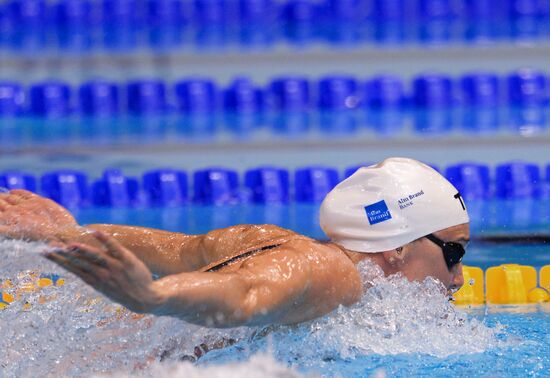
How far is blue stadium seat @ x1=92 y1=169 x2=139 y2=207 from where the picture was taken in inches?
238

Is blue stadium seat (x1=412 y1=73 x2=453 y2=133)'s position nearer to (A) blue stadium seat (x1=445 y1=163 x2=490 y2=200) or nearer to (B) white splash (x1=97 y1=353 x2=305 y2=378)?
(A) blue stadium seat (x1=445 y1=163 x2=490 y2=200)

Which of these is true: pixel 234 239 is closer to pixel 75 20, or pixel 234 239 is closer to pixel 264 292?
pixel 264 292

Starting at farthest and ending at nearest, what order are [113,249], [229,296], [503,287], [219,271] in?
[503,287] → [219,271] → [229,296] → [113,249]

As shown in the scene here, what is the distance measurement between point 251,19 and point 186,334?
6473 millimetres

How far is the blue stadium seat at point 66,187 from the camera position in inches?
237

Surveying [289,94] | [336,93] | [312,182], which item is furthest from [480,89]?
[312,182]

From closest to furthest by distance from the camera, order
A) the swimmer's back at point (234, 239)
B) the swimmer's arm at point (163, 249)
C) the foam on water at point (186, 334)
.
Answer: the foam on water at point (186, 334)
the swimmer's back at point (234, 239)
the swimmer's arm at point (163, 249)

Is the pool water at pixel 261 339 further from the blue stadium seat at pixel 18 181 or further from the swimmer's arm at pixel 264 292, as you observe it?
the blue stadium seat at pixel 18 181

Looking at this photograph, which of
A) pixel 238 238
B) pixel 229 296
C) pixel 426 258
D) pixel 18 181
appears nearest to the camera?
pixel 229 296

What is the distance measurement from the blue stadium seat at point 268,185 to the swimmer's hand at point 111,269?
168 inches

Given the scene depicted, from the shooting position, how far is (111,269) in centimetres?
173

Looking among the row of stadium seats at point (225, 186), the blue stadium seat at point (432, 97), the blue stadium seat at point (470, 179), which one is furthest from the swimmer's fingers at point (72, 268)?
the blue stadium seat at point (432, 97)

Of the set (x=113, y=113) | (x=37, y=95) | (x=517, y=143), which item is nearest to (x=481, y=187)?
(x=517, y=143)

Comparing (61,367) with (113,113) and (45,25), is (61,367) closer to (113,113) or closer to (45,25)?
(113,113)
